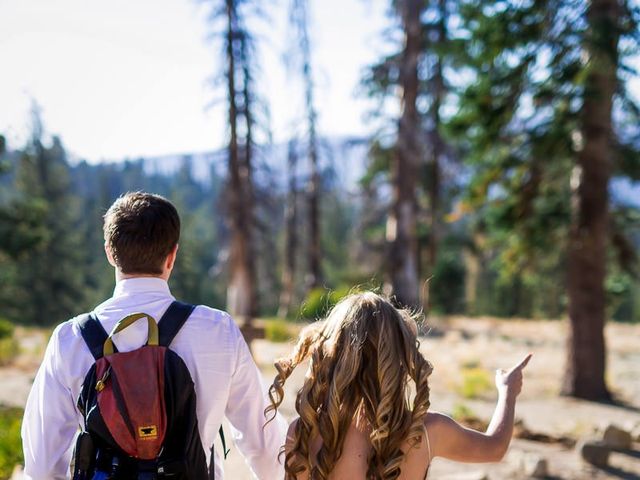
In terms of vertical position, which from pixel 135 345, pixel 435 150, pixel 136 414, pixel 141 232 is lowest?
pixel 136 414

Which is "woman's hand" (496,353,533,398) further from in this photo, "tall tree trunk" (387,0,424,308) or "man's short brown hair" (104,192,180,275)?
"tall tree trunk" (387,0,424,308)

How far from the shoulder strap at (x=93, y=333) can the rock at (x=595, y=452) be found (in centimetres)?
552

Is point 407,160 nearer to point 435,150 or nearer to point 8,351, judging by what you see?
point 435,150

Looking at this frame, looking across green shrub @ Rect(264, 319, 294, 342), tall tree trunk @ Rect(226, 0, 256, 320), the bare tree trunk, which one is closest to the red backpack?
green shrub @ Rect(264, 319, 294, 342)

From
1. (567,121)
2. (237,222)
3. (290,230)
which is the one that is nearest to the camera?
(567,121)

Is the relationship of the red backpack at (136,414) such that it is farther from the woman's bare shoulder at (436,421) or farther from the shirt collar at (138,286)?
the woman's bare shoulder at (436,421)

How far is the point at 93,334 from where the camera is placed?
2.16 m

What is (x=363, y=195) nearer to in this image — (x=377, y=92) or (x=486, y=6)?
(x=377, y=92)

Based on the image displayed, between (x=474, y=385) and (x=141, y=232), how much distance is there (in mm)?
8438

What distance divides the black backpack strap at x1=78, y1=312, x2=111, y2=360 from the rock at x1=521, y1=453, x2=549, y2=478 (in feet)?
15.7

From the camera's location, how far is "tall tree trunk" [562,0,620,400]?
9281 millimetres

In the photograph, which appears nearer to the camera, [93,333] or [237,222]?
[93,333]

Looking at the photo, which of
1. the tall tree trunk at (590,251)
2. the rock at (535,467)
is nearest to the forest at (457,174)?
the tall tree trunk at (590,251)

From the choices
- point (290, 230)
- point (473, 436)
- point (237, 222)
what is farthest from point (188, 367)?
point (290, 230)
